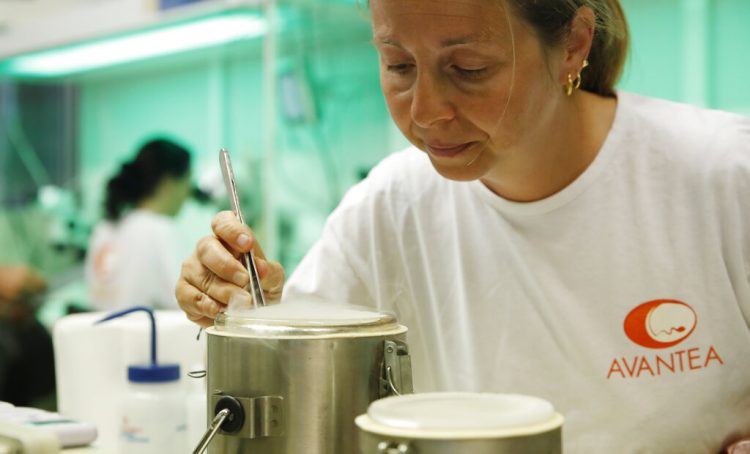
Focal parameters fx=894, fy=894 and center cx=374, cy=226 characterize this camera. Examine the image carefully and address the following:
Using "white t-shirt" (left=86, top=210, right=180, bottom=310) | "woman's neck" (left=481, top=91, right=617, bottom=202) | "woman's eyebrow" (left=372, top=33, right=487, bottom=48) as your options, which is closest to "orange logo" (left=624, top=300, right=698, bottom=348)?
"woman's neck" (left=481, top=91, right=617, bottom=202)

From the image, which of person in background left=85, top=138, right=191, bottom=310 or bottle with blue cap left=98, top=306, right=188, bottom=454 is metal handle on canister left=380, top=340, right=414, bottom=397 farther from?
person in background left=85, top=138, right=191, bottom=310

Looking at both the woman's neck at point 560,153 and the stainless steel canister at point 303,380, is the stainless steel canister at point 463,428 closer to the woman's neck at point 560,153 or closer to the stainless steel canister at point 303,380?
the stainless steel canister at point 303,380

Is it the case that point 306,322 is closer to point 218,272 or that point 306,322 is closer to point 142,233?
point 218,272

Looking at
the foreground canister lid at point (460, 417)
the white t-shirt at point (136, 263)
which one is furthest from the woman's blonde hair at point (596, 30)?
the white t-shirt at point (136, 263)

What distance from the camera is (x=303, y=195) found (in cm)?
317

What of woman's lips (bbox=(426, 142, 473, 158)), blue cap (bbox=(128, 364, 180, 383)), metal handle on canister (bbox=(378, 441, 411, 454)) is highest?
woman's lips (bbox=(426, 142, 473, 158))

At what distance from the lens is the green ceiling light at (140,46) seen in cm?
321

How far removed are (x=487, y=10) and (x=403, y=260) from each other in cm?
48

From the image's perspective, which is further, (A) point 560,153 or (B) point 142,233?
(B) point 142,233

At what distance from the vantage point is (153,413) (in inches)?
47.6

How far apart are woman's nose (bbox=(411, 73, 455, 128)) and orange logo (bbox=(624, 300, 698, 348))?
1.32ft

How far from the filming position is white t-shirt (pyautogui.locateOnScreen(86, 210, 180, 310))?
360 cm

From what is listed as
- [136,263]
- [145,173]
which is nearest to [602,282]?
[136,263]

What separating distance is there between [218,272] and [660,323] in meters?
0.59
